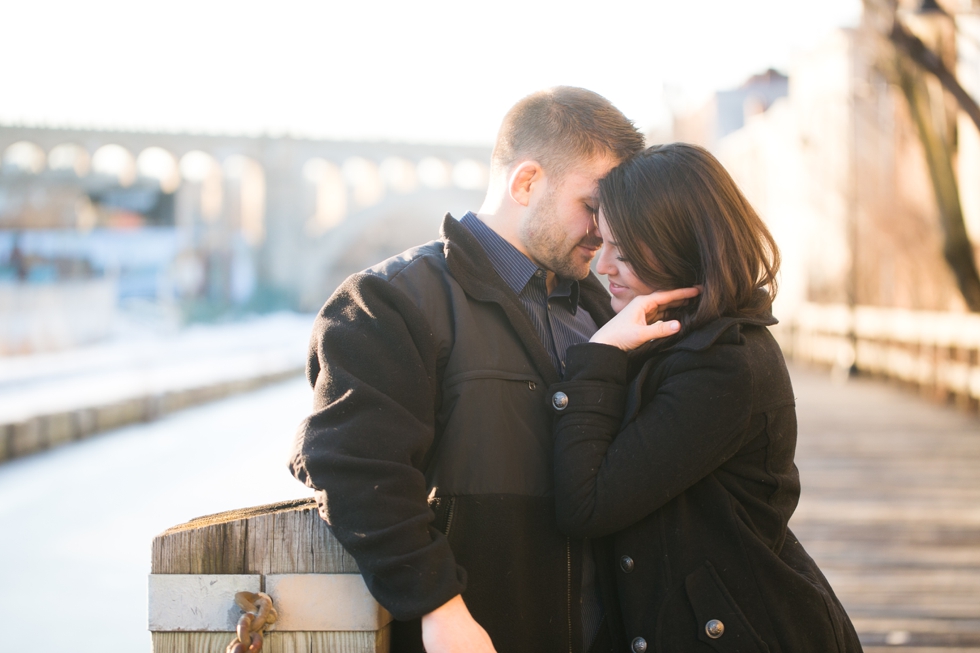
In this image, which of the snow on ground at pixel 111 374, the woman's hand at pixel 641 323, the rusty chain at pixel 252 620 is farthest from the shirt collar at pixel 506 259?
the snow on ground at pixel 111 374

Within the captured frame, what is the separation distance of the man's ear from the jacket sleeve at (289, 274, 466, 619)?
390 mm

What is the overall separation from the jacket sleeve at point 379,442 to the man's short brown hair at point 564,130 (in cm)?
45

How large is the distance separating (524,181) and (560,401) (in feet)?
1.52

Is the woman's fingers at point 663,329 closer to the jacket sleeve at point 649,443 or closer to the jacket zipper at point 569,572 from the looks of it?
the jacket sleeve at point 649,443

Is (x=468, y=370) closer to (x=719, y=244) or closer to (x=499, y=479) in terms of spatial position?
(x=499, y=479)

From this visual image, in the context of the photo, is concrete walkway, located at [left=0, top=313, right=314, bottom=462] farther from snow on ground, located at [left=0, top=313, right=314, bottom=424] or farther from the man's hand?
the man's hand

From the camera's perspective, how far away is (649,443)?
143 cm

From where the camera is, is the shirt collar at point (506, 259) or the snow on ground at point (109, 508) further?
the snow on ground at point (109, 508)

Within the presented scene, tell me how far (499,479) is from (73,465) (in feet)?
21.1

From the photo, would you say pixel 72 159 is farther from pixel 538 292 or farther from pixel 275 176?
pixel 538 292

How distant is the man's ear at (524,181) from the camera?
5.64 feet

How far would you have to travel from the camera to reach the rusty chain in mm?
1307

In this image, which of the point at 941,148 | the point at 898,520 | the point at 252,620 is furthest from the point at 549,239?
the point at 941,148

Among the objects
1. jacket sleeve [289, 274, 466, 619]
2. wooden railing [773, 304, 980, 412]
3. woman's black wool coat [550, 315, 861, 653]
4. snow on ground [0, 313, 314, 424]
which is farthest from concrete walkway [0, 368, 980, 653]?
jacket sleeve [289, 274, 466, 619]
